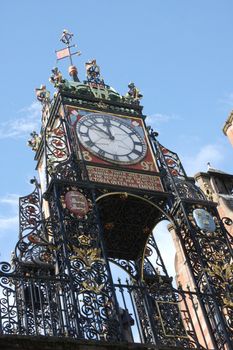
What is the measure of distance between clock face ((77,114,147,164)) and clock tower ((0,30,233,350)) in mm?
25

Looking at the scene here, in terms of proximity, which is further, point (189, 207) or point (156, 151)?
point (156, 151)

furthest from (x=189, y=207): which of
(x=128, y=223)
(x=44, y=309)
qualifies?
(x=44, y=309)

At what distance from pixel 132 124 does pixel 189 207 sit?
237 centimetres

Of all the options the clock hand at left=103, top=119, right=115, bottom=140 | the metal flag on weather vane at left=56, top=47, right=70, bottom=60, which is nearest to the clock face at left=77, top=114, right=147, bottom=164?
the clock hand at left=103, top=119, right=115, bottom=140

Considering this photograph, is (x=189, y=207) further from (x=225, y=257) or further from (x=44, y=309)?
(x=44, y=309)

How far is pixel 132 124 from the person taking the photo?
15891mm

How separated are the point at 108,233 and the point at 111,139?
187 centimetres

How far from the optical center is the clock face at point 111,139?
14.9 metres

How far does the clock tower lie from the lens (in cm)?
1198

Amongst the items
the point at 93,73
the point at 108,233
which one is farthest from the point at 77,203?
the point at 93,73

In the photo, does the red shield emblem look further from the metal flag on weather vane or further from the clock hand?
the metal flag on weather vane

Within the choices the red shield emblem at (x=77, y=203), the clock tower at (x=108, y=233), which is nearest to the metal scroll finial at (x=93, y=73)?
the clock tower at (x=108, y=233)

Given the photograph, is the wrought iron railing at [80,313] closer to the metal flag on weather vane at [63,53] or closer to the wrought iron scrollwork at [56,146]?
the wrought iron scrollwork at [56,146]

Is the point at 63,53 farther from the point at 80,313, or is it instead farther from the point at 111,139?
the point at 80,313
